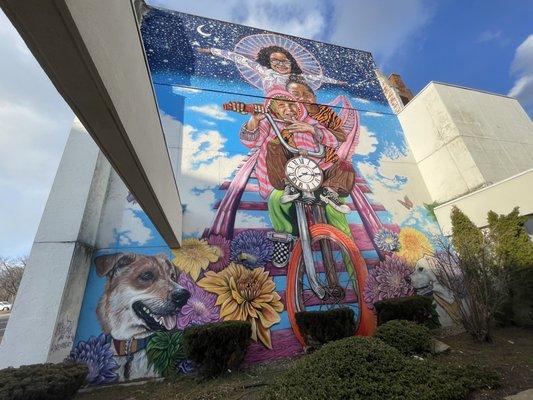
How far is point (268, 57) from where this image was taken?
37.6 feet

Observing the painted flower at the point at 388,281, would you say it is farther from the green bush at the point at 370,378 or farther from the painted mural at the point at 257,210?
the green bush at the point at 370,378

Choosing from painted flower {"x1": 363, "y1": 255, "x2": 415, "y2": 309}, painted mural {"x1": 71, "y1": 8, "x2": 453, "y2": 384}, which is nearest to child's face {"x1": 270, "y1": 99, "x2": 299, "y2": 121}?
painted mural {"x1": 71, "y1": 8, "x2": 453, "y2": 384}

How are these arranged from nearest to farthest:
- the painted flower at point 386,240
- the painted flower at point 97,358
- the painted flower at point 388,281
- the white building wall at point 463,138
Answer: the painted flower at point 97,358, the painted flower at point 388,281, the painted flower at point 386,240, the white building wall at point 463,138

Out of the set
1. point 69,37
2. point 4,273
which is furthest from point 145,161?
point 4,273

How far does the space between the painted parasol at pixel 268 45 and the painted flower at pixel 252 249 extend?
19.3 ft

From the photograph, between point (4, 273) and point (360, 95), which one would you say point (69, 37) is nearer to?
point (360, 95)

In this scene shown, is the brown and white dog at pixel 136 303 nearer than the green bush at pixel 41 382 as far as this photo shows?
No

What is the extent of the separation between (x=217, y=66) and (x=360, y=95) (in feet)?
19.9

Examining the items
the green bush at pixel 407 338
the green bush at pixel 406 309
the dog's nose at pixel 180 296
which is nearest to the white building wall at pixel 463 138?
the green bush at pixel 406 309

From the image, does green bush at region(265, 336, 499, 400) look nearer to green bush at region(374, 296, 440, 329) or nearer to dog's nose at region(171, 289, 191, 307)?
green bush at region(374, 296, 440, 329)

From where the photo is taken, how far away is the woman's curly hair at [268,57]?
11.3 metres

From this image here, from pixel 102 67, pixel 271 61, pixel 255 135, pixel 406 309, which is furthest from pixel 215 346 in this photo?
pixel 271 61

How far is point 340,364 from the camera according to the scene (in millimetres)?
3533

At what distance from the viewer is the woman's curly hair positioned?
11.3 m
